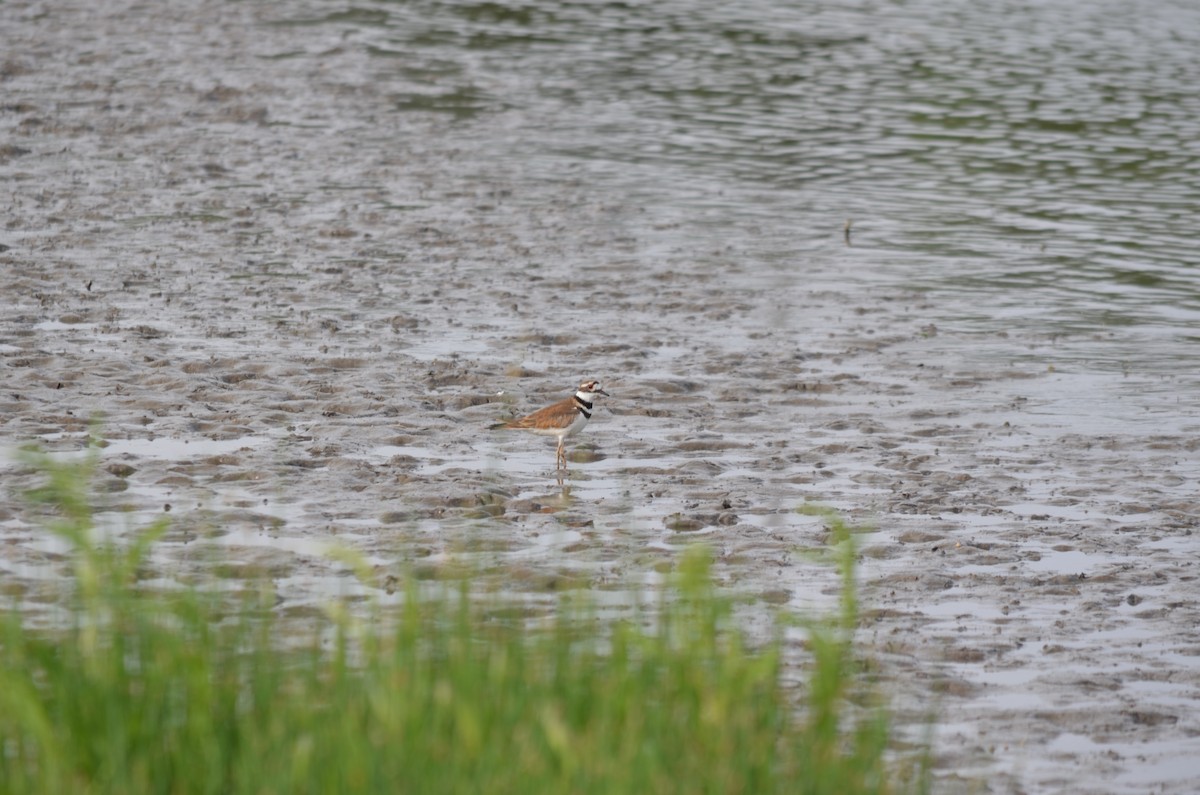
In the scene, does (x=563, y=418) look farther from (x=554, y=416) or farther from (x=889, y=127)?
(x=889, y=127)

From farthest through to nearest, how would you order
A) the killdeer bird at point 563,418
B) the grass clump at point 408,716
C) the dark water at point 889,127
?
the dark water at point 889,127
the killdeer bird at point 563,418
the grass clump at point 408,716

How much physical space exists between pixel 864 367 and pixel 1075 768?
705 centimetres

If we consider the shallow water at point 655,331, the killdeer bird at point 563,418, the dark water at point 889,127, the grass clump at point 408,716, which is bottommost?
the dark water at point 889,127

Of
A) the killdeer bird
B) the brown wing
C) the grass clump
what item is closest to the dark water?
the killdeer bird

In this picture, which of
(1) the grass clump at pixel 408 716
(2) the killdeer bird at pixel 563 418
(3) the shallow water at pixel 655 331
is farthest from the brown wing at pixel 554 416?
(1) the grass clump at pixel 408 716

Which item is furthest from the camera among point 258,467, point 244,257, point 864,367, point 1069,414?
point 244,257

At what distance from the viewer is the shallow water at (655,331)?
10.0 m

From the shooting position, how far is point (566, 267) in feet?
58.5

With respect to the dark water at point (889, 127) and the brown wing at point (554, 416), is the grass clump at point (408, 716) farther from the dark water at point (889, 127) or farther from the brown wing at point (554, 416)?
the dark water at point (889, 127)

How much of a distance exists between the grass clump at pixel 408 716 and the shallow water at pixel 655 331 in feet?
2.21

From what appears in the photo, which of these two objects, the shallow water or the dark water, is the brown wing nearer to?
the shallow water

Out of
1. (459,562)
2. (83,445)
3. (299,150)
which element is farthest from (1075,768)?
(299,150)

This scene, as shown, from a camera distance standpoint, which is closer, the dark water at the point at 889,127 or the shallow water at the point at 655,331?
the shallow water at the point at 655,331

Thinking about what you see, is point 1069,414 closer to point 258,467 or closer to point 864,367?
point 864,367
